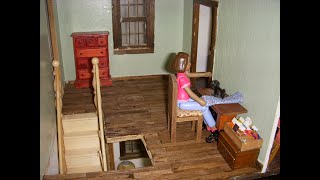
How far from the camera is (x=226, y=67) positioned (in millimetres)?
4824

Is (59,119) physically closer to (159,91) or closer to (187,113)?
(187,113)

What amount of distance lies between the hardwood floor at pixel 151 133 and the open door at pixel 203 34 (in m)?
1.11

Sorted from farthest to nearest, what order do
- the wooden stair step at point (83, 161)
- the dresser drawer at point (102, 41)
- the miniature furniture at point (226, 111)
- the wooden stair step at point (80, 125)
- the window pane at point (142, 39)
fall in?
1. the window pane at point (142, 39)
2. the dresser drawer at point (102, 41)
3. the wooden stair step at point (80, 125)
4. the wooden stair step at point (83, 161)
5. the miniature furniture at point (226, 111)

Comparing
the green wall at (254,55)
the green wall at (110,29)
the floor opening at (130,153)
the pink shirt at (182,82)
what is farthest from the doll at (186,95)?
the floor opening at (130,153)

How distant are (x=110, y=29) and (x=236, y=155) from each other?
14.6ft

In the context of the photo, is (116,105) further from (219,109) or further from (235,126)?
(235,126)

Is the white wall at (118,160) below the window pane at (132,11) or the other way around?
below

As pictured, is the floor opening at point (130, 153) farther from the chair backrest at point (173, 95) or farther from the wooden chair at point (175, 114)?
the chair backrest at point (173, 95)

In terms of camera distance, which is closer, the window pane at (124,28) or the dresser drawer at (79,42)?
the dresser drawer at (79,42)

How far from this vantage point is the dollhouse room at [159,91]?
3.74 meters

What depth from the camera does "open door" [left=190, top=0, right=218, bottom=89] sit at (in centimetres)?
527

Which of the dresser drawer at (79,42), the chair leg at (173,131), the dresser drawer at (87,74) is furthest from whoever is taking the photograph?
the dresser drawer at (87,74)

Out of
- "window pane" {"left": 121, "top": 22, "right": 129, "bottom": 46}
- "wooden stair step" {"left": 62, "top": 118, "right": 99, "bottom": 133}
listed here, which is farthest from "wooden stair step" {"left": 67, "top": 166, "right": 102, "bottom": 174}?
"window pane" {"left": 121, "top": 22, "right": 129, "bottom": 46}

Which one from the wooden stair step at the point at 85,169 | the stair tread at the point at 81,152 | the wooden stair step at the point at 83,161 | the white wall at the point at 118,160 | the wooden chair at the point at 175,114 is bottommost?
the white wall at the point at 118,160
